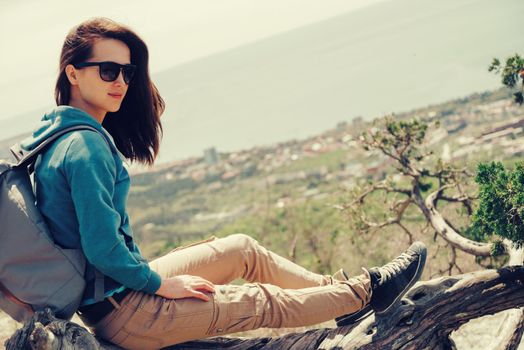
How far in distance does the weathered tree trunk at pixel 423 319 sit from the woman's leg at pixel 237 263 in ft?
0.77

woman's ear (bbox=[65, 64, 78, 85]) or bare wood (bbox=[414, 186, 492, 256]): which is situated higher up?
woman's ear (bbox=[65, 64, 78, 85])

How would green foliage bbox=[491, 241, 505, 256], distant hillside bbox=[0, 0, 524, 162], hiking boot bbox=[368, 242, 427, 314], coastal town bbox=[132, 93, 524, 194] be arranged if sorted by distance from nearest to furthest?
hiking boot bbox=[368, 242, 427, 314]
green foliage bbox=[491, 241, 505, 256]
coastal town bbox=[132, 93, 524, 194]
distant hillside bbox=[0, 0, 524, 162]

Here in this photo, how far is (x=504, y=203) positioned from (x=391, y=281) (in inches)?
26.6

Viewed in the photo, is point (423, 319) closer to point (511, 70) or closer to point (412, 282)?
point (412, 282)

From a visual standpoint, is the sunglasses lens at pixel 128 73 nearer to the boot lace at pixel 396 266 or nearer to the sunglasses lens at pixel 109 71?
the sunglasses lens at pixel 109 71

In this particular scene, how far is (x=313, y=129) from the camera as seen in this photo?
6031 cm

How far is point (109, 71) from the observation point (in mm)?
2006

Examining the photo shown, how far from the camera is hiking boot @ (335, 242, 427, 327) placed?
2.26 m

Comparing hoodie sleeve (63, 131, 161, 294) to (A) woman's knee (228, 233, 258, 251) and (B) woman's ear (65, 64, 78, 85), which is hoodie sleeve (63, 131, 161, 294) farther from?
(A) woman's knee (228, 233, 258, 251)

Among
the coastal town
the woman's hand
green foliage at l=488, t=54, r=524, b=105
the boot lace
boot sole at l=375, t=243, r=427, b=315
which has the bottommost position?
the coastal town

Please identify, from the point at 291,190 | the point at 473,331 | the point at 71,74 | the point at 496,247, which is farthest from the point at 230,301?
the point at 291,190

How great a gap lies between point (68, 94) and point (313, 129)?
Result: 193 ft

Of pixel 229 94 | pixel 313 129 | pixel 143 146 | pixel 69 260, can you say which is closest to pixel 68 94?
pixel 143 146

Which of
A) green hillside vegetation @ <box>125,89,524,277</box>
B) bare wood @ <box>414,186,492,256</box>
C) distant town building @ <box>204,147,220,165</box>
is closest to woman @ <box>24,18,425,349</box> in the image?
bare wood @ <box>414,186,492,256</box>
